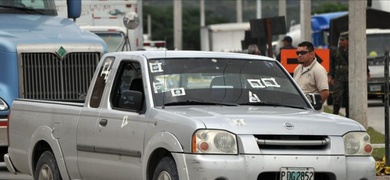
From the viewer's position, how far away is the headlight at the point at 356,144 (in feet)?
33.0

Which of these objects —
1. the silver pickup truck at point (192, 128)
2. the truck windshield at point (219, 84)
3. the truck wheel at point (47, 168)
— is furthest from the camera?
the truck wheel at point (47, 168)

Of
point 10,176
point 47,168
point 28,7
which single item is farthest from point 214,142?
point 28,7

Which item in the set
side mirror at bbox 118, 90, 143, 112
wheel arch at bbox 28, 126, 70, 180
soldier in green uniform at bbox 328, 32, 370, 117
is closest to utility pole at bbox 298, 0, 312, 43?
soldier in green uniform at bbox 328, 32, 370, 117

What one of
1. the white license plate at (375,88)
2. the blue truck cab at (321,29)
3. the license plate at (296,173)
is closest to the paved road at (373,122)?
the white license plate at (375,88)

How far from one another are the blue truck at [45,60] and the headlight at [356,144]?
6.13m

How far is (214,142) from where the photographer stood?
959 centimetres

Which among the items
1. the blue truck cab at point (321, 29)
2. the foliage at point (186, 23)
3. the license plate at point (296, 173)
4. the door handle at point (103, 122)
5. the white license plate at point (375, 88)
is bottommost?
the foliage at point (186, 23)

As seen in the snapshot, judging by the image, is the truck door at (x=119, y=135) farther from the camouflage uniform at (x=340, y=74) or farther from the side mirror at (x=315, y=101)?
the camouflage uniform at (x=340, y=74)

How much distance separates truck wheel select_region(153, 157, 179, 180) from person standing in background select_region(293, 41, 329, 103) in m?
5.73

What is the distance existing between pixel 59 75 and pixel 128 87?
532cm

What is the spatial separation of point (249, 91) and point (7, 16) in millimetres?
7204

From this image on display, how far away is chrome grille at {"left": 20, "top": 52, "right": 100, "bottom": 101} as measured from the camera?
16203mm

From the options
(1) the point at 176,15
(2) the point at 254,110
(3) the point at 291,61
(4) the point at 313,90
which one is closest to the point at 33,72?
(4) the point at 313,90

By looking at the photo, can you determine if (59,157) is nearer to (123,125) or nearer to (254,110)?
(123,125)
